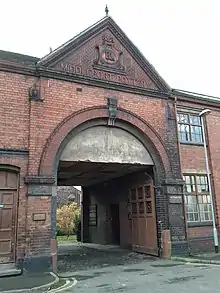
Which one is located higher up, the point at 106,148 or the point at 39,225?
the point at 106,148

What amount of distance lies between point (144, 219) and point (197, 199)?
102 inches

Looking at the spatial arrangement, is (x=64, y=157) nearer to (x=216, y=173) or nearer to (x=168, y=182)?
(x=168, y=182)

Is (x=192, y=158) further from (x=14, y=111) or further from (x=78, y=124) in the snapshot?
(x=14, y=111)

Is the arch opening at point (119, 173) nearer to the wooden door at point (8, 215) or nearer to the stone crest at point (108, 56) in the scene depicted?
the wooden door at point (8, 215)

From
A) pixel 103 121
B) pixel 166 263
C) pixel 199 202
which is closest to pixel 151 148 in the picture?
pixel 103 121

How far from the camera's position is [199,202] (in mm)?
14094

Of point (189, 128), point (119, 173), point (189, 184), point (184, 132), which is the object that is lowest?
point (189, 184)

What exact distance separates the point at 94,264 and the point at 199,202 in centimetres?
556

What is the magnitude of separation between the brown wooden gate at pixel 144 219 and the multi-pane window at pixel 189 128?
2.99m

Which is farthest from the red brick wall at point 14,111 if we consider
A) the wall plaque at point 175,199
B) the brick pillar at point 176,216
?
the wall plaque at point 175,199

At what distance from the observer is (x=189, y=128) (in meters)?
14.8

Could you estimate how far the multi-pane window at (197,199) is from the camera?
542 inches

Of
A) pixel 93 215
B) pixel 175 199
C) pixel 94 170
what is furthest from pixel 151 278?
pixel 93 215

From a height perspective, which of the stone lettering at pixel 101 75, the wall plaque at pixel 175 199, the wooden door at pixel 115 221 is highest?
the stone lettering at pixel 101 75
